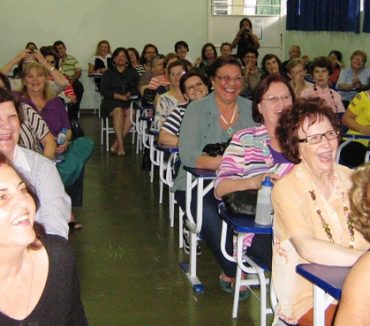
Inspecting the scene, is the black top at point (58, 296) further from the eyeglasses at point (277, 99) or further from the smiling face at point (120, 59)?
the smiling face at point (120, 59)

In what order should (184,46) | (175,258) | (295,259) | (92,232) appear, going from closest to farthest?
1. (295,259)
2. (175,258)
3. (92,232)
4. (184,46)

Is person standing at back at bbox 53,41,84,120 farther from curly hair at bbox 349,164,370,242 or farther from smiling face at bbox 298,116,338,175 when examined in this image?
curly hair at bbox 349,164,370,242

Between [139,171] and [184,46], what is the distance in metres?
4.20

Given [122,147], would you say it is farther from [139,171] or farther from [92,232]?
[92,232]

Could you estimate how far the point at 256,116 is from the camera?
331 centimetres

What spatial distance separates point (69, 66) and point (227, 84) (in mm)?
7654

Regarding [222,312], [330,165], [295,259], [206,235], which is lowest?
[222,312]

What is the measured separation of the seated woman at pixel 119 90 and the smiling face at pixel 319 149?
6.08 meters

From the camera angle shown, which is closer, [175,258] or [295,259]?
[295,259]

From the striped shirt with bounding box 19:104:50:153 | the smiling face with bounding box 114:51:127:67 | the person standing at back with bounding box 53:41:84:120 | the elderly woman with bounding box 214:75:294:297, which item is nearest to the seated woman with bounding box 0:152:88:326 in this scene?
the elderly woman with bounding box 214:75:294:297

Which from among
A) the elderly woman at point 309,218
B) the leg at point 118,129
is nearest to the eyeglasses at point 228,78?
the elderly woman at point 309,218

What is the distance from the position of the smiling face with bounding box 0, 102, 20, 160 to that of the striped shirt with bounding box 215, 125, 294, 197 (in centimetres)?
113

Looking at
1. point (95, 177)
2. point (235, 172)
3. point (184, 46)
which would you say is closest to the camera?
point (235, 172)

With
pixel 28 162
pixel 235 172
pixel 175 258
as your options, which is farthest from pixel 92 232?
pixel 28 162
